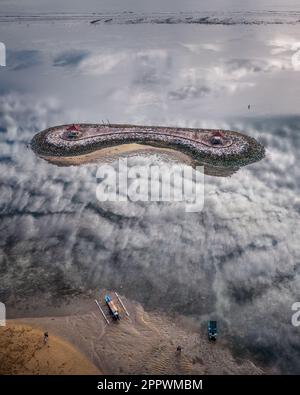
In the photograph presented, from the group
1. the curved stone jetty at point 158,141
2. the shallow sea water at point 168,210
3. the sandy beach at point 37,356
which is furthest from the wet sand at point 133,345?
the curved stone jetty at point 158,141

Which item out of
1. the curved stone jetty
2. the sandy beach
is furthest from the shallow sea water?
the sandy beach

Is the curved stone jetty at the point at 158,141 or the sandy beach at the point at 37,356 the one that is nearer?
the sandy beach at the point at 37,356

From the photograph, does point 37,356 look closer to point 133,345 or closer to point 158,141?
point 133,345

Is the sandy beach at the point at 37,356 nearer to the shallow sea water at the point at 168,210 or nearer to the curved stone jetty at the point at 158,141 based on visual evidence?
the shallow sea water at the point at 168,210

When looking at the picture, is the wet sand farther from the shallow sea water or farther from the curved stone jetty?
the curved stone jetty

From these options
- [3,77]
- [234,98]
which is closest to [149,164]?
[234,98]

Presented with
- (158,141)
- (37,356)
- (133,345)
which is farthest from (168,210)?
(37,356)
